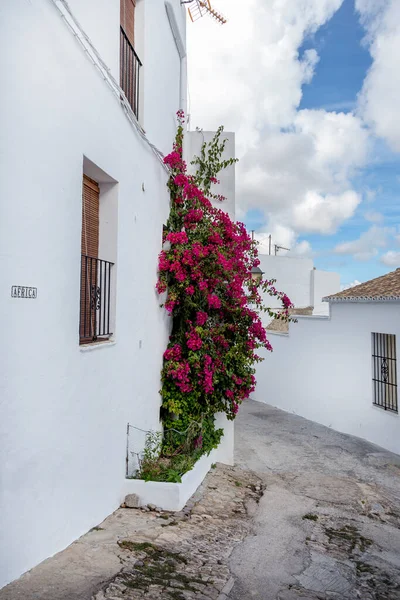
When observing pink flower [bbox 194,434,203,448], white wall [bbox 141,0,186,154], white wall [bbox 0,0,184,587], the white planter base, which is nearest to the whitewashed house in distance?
pink flower [bbox 194,434,203,448]

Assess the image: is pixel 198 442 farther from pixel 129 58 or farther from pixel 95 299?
pixel 129 58

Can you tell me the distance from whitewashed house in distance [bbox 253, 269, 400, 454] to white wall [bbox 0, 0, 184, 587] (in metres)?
7.44

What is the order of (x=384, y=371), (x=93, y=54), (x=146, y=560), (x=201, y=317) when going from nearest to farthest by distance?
(x=146, y=560)
(x=93, y=54)
(x=201, y=317)
(x=384, y=371)

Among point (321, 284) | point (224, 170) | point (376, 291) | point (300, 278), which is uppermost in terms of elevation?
point (224, 170)

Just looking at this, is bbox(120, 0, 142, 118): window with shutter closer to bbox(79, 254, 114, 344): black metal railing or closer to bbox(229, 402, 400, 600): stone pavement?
bbox(79, 254, 114, 344): black metal railing

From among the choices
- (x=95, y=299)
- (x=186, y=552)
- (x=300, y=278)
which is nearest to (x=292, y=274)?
(x=300, y=278)

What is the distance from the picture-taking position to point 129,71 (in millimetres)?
6414

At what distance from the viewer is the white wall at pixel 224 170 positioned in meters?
9.36

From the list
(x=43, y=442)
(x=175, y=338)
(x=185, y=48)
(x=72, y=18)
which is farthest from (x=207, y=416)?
(x=185, y=48)

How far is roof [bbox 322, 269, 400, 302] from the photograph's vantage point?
11086mm

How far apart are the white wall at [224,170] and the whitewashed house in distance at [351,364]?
4262mm

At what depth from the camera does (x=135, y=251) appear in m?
6.20

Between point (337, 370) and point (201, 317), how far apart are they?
22.7ft

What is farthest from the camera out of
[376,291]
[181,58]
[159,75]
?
[376,291]
